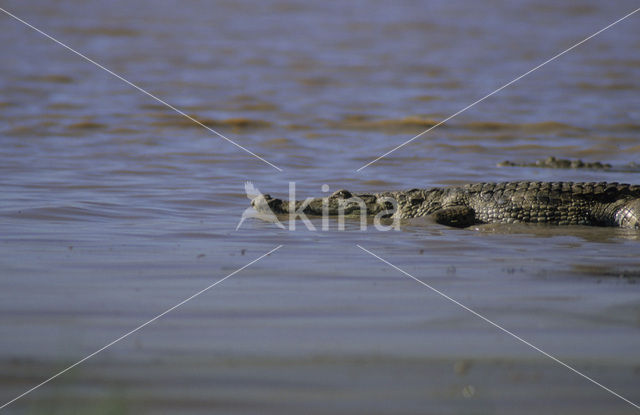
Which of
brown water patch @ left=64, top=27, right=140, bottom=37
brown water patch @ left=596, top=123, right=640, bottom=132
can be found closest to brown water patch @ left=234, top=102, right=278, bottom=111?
brown water patch @ left=596, top=123, right=640, bottom=132

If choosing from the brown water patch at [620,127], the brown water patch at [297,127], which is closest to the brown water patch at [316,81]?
the brown water patch at [297,127]

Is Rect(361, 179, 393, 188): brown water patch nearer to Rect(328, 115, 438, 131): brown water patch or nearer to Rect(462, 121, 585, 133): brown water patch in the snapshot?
Rect(328, 115, 438, 131): brown water patch

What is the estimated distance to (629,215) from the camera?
271 inches

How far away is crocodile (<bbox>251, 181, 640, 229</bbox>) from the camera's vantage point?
707cm

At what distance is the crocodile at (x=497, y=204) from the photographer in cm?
707

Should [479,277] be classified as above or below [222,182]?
below

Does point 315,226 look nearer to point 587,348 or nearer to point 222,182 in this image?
point 222,182

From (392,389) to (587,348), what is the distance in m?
1.01

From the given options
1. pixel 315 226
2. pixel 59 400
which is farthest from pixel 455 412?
pixel 315 226

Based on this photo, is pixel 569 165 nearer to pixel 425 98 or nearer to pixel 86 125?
pixel 425 98

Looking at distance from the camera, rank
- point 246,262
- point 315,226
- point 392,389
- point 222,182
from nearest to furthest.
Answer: point 392,389 < point 246,262 < point 315,226 < point 222,182

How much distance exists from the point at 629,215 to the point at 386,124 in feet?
25.8

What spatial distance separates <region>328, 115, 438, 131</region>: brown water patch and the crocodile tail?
732 centimetres

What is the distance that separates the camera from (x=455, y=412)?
2773 mm
